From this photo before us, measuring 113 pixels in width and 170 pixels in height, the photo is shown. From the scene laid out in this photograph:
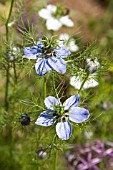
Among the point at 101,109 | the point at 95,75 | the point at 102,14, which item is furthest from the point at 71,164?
the point at 102,14

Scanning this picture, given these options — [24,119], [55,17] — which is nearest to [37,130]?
[24,119]

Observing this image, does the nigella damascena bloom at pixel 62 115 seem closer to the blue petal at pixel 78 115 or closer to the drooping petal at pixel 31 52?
the blue petal at pixel 78 115

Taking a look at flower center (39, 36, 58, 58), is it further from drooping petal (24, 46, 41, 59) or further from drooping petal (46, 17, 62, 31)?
drooping petal (46, 17, 62, 31)

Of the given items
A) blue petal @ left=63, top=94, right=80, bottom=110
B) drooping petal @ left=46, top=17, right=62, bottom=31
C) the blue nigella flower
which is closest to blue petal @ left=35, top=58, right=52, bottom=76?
the blue nigella flower

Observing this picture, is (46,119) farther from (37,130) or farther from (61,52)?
(37,130)

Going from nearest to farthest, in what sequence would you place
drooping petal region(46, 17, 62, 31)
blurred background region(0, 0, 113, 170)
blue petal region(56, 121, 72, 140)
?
blue petal region(56, 121, 72, 140)
blurred background region(0, 0, 113, 170)
drooping petal region(46, 17, 62, 31)

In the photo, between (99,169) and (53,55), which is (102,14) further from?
(53,55)
